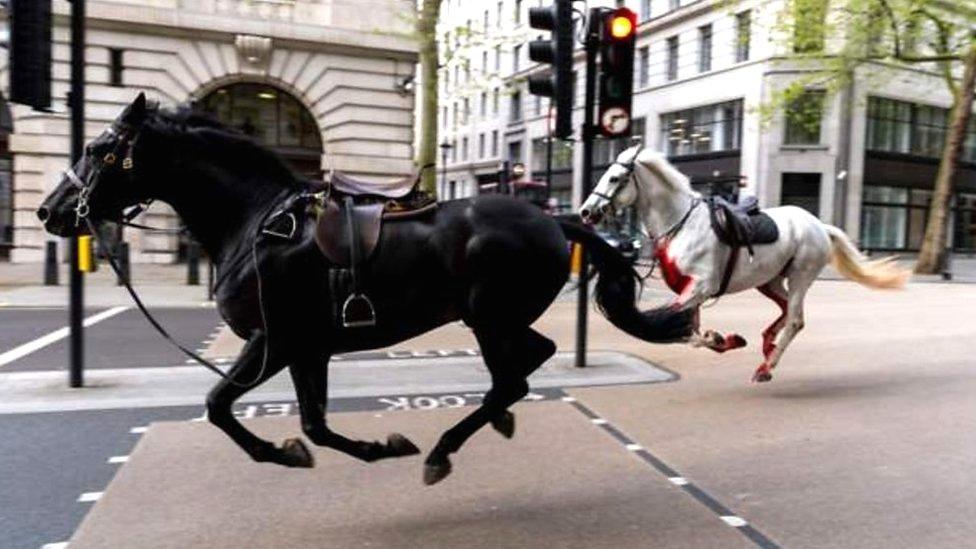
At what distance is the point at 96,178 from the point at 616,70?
525 centimetres

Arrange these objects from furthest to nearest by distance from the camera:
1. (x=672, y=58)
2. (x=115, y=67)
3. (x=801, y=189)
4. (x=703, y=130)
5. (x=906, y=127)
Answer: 1. (x=672, y=58)
2. (x=703, y=130)
3. (x=906, y=127)
4. (x=801, y=189)
5. (x=115, y=67)

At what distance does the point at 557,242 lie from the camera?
4.62m

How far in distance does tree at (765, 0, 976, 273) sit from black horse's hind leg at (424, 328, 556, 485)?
20085mm

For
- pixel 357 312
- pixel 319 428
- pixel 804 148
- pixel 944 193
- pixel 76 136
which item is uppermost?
pixel 804 148

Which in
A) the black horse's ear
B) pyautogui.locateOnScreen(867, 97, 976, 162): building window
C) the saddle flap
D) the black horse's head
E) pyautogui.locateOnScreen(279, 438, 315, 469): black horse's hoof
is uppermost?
pyautogui.locateOnScreen(867, 97, 976, 162): building window

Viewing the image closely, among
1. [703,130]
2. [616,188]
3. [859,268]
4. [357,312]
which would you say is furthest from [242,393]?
[703,130]

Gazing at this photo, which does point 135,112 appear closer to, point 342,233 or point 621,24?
point 342,233

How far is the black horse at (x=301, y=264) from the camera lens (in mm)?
4203

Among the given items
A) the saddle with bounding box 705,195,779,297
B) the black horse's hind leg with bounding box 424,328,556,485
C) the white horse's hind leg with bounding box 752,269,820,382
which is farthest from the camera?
the white horse's hind leg with bounding box 752,269,820,382

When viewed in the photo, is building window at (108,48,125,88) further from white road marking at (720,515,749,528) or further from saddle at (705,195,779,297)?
white road marking at (720,515,749,528)

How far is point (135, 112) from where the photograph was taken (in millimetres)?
4195

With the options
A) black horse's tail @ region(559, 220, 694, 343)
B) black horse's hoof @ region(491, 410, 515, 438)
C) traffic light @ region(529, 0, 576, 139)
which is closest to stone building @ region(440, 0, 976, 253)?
traffic light @ region(529, 0, 576, 139)

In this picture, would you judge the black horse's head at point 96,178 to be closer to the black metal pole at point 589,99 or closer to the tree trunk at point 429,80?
the black metal pole at point 589,99

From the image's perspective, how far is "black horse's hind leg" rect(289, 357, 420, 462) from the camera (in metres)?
4.27
